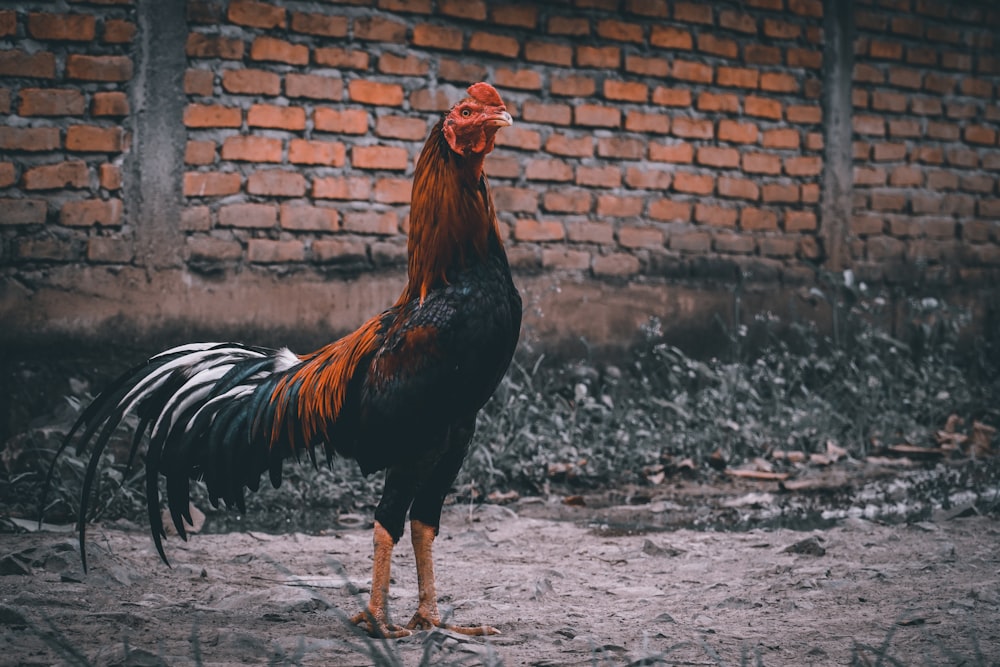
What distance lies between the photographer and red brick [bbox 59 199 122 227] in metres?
4.96

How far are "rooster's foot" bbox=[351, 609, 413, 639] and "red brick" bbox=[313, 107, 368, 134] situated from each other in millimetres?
3259

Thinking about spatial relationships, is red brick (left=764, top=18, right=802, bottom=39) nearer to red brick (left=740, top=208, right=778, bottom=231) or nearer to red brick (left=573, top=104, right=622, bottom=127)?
red brick (left=740, top=208, right=778, bottom=231)

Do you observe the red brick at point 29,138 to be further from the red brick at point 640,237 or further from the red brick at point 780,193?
the red brick at point 780,193

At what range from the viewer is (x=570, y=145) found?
19.9 feet

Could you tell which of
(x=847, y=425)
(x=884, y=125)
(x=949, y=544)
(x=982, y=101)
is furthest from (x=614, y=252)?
(x=982, y=101)

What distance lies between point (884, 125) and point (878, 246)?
89 cm

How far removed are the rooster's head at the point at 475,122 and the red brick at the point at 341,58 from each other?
2785 millimetres

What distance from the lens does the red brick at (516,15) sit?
19.0 ft

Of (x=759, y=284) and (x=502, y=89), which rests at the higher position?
(x=502, y=89)

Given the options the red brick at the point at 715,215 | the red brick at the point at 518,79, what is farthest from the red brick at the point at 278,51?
the red brick at the point at 715,215

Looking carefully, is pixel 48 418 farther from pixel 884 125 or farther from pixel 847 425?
pixel 884 125

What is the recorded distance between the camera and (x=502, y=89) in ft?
19.3

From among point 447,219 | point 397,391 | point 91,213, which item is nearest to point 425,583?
point 397,391

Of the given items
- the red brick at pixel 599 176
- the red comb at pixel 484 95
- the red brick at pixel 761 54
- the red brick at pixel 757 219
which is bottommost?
the red brick at pixel 757 219
